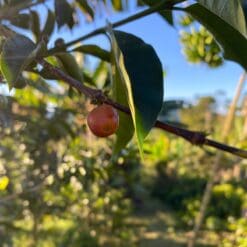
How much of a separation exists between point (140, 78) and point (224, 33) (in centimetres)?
14

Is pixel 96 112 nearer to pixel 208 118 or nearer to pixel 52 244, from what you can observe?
pixel 52 244

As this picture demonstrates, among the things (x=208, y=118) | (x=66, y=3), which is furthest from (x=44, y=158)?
(x=208, y=118)

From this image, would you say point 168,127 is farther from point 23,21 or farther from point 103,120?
point 23,21

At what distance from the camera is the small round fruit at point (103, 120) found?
22.5 inches

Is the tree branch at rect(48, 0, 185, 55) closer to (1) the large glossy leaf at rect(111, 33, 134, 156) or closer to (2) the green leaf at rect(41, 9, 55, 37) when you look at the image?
(1) the large glossy leaf at rect(111, 33, 134, 156)

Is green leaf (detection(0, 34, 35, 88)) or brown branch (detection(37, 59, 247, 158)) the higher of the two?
green leaf (detection(0, 34, 35, 88))

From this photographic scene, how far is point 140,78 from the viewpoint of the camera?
0.63 meters

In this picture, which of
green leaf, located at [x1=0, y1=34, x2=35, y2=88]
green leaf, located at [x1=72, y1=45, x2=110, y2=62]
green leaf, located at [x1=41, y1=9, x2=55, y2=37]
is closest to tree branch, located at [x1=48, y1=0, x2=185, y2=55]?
green leaf, located at [x1=72, y1=45, x2=110, y2=62]

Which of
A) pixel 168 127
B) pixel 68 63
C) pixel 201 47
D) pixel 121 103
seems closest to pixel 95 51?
pixel 68 63

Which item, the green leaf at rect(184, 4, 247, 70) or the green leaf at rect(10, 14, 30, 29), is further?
the green leaf at rect(10, 14, 30, 29)

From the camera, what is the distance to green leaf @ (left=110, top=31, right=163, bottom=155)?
55 cm

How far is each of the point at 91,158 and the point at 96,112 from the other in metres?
0.89

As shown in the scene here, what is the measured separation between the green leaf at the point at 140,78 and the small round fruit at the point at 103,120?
0.03m

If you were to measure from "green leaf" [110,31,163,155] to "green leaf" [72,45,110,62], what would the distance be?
0.14 m
